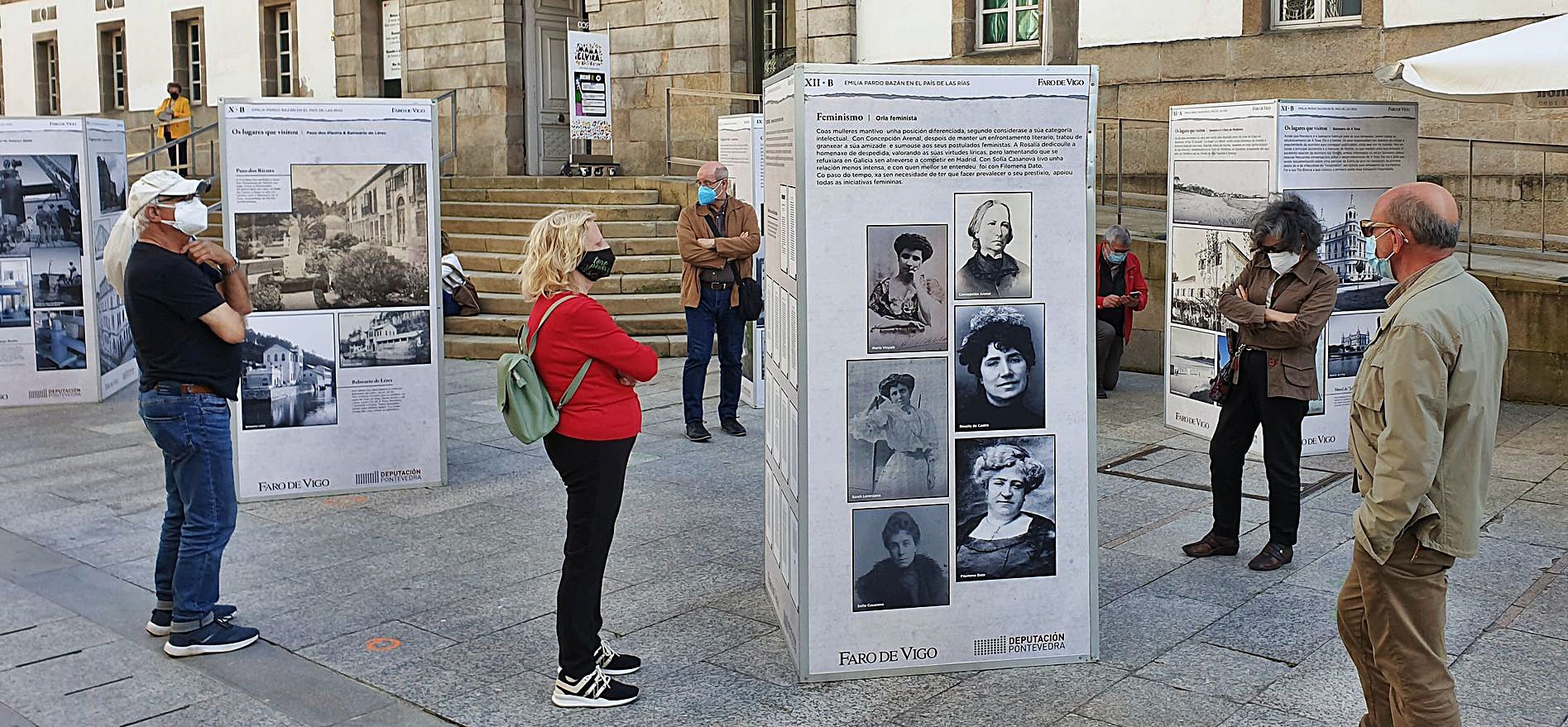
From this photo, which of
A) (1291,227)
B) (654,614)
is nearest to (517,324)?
(654,614)

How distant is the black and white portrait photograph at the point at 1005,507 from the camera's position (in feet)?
16.6

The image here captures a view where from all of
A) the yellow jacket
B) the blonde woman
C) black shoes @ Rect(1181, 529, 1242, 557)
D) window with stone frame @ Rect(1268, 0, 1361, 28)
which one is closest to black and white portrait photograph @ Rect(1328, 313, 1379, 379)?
black shoes @ Rect(1181, 529, 1242, 557)

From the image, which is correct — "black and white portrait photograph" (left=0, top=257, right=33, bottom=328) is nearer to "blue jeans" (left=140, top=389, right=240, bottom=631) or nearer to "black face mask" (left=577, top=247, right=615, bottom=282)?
"blue jeans" (left=140, top=389, right=240, bottom=631)

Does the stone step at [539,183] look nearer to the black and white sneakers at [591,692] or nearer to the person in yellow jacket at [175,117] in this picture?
the person in yellow jacket at [175,117]

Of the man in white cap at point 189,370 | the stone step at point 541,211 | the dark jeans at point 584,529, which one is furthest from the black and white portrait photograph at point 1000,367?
the stone step at point 541,211

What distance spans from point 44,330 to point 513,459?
16.5 ft

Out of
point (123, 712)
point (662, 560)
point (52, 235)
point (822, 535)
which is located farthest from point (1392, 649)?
point (52, 235)

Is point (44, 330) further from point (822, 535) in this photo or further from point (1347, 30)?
point (1347, 30)

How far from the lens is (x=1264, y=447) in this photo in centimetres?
651

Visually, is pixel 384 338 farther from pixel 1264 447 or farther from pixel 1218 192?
pixel 1218 192

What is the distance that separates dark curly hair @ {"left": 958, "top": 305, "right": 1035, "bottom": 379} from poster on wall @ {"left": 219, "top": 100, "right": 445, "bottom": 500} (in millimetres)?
4254

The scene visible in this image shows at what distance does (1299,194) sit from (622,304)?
7515mm

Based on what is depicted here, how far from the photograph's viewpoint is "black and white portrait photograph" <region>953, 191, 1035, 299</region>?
4.94 m

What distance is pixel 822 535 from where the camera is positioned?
5008mm
